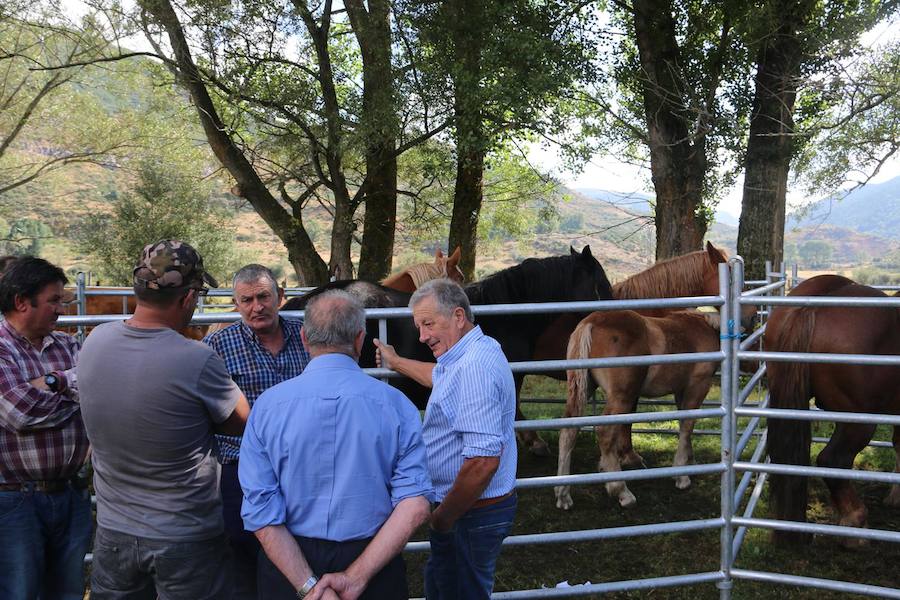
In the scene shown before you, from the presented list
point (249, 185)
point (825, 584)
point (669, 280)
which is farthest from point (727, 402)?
point (249, 185)

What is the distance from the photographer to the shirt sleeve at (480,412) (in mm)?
2402

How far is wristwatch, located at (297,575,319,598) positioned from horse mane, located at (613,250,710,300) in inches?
228

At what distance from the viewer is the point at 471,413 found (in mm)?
2424

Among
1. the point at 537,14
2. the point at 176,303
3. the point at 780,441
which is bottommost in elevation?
the point at 780,441

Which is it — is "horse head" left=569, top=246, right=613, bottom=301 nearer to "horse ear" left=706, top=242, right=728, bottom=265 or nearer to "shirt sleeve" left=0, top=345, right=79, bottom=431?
"horse ear" left=706, top=242, right=728, bottom=265

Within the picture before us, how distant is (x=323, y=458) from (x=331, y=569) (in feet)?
1.09

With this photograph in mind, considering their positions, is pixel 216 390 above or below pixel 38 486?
above

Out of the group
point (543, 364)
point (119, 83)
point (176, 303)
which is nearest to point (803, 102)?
point (543, 364)

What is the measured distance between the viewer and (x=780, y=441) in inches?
189

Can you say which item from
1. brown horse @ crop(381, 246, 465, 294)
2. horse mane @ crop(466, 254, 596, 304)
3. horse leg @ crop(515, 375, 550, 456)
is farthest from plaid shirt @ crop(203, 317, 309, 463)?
horse leg @ crop(515, 375, 550, 456)

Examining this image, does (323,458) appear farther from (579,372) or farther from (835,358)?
(579,372)

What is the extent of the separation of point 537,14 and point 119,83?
55.7 ft

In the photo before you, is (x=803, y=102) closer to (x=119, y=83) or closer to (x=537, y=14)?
(x=537, y=14)

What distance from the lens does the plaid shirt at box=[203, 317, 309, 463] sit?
2.92 meters
